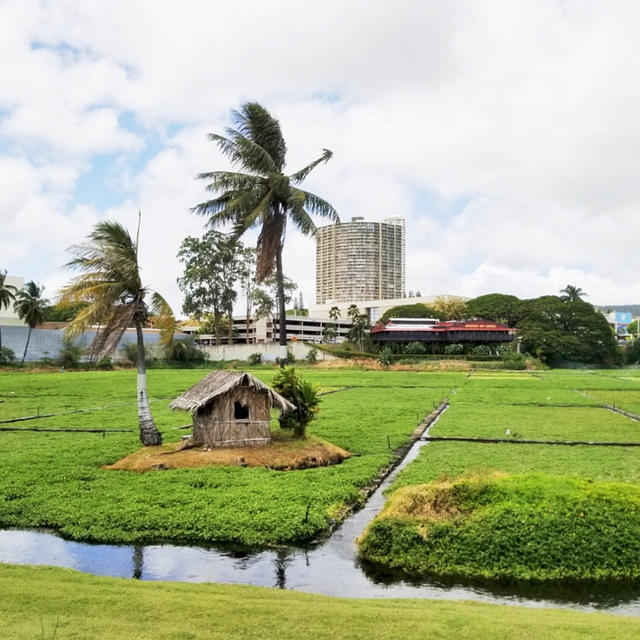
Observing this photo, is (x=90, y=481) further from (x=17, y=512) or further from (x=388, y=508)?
(x=388, y=508)

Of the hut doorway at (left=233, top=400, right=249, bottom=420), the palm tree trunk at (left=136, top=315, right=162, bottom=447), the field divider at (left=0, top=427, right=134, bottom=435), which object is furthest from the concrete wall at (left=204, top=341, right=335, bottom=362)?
the hut doorway at (left=233, top=400, right=249, bottom=420)

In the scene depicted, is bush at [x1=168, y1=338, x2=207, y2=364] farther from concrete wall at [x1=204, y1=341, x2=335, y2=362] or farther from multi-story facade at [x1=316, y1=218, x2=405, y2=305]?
multi-story facade at [x1=316, y1=218, x2=405, y2=305]

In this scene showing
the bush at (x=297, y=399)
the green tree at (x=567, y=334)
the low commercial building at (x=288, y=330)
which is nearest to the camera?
the bush at (x=297, y=399)

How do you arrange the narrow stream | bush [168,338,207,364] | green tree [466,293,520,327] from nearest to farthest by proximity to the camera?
the narrow stream, bush [168,338,207,364], green tree [466,293,520,327]

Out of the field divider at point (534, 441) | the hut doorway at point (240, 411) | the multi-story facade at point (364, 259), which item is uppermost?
the multi-story facade at point (364, 259)

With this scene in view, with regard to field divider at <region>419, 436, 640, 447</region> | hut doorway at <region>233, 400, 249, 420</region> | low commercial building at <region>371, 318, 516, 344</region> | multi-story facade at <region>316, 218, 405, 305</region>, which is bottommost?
field divider at <region>419, 436, 640, 447</region>

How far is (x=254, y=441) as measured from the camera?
17844 mm

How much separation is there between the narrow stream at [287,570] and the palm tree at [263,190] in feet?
48.5

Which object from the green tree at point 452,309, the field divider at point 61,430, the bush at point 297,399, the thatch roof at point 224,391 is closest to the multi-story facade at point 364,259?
the green tree at point 452,309

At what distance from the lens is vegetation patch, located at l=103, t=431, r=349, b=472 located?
16.4 m

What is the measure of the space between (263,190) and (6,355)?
4481 cm

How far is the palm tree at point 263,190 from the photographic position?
25.1 m

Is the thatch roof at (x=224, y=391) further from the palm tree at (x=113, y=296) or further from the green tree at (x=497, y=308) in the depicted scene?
the green tree at (x=497, y=308)

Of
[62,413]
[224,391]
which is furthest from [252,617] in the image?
[62,413]
